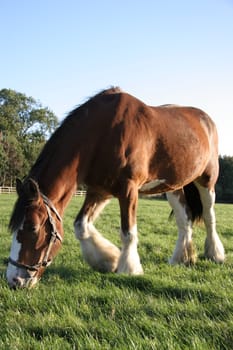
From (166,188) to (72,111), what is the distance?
1.78 m

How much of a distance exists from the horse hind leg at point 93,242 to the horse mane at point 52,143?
107 cm

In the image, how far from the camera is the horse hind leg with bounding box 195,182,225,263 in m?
5.93

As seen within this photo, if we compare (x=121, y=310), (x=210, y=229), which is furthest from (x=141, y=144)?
(x=121, y=310)

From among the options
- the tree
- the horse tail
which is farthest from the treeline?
the horse tail

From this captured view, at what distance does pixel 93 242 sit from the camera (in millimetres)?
5219

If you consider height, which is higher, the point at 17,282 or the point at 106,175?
the point at 106,175

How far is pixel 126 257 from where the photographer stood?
4.78 m

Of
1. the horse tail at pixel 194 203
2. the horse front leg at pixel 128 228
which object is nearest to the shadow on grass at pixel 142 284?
the horse front leg at pixel 128 228

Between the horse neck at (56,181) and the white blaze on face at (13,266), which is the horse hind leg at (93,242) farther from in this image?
the white blaze on face at (13,266)

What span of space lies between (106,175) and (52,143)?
2.41ft

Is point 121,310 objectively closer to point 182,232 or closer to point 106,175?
point 106,175

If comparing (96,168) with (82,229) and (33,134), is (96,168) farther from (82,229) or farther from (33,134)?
(33,134)

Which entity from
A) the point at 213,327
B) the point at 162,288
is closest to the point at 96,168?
the point at 162,288

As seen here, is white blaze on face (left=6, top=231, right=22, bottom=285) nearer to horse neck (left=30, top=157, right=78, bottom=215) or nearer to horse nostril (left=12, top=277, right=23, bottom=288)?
horse nostril (left=12, top=277, right=23, bottom=288)
